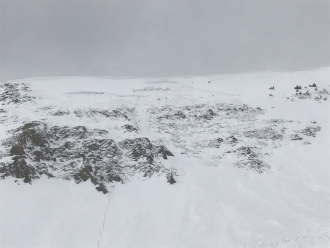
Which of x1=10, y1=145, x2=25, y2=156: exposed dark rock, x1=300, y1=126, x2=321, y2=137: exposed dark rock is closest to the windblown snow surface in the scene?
x1=10, y1=145, x2=25, y2=156: exposed dark rock

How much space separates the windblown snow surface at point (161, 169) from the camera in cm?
2159

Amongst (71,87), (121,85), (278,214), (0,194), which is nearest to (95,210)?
(0,194)

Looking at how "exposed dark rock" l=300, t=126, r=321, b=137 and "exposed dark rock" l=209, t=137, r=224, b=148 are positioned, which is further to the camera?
"exposed dark rock" l=300, t=126, r=321, b=137

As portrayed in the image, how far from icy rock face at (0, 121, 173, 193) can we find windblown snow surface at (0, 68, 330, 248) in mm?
119

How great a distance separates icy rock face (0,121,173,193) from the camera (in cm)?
2612

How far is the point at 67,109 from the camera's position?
1382 inches

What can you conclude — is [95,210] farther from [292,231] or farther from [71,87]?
[71,87]

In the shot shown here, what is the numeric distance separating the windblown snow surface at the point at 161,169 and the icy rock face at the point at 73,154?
119 mm

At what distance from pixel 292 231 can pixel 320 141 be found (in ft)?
54.9

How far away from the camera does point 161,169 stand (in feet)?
95.4

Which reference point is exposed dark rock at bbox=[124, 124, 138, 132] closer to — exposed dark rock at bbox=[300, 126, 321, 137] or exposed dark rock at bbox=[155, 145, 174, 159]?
exposed dark rock at bbox=[155, 145, 174, 159]

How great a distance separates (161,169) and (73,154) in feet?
31.0

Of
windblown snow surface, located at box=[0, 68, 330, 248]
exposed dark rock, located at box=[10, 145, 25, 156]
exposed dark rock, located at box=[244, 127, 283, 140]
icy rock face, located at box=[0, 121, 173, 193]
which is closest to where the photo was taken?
windblown snow surface, located at box=[0, 68, 330, 248]

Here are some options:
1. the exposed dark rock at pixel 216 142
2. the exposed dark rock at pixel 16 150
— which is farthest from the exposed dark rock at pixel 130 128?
the exposed dark rock at pixel 16 150
